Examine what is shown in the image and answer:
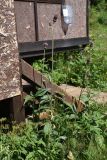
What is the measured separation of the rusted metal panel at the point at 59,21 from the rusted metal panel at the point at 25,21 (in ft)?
0.84

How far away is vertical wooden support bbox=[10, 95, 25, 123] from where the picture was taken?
5219 millimetres

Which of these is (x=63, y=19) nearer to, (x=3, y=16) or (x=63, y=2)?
(x=63, y=2)

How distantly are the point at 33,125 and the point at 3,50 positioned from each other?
92 centimetres

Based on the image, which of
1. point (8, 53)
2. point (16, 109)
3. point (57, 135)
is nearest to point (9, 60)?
point (8, 53)

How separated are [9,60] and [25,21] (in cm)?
418

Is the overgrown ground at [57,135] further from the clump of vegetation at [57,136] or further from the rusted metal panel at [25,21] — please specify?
the rusted metal panel at [25,21]

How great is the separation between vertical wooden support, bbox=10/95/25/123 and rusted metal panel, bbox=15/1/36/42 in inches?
149

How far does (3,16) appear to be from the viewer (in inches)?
189

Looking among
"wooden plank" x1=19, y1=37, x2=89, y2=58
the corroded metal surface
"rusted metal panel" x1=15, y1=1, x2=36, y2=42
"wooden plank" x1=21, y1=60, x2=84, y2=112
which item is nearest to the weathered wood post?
the corroded metal surface

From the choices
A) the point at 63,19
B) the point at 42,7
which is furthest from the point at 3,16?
the point at 63,19

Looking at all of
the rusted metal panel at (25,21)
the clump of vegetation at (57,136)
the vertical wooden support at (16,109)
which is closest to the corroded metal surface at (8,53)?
the vertical wooden support at (16,109)

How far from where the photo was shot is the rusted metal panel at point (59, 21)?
31.1ft

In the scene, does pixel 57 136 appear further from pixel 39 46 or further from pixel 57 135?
pixel 39 46

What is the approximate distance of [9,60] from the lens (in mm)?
4969
